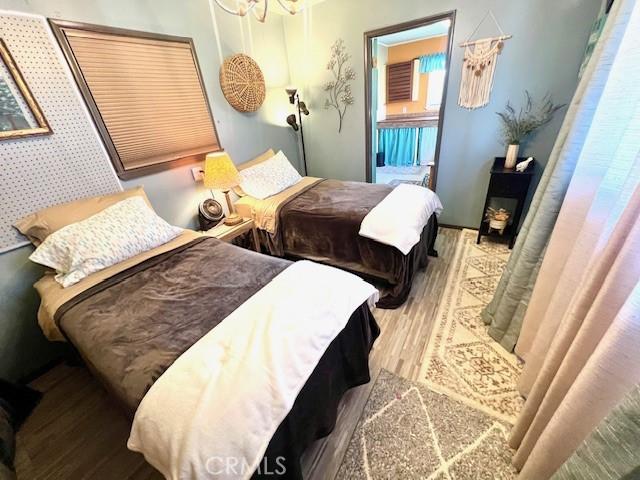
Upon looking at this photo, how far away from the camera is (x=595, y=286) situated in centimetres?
75

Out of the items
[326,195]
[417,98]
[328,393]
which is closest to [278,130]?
[326,195]

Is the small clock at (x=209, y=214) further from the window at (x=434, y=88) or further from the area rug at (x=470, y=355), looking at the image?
the window at (x=434, y=88)

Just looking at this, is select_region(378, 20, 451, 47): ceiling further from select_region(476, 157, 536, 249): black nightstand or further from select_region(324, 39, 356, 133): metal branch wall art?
select_region(476, 157, 536, 249): black nightstand

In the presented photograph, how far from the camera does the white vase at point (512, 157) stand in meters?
2.33

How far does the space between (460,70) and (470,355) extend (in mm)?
2533

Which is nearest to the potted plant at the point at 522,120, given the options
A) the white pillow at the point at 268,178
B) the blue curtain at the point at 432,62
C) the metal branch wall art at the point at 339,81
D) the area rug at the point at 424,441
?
the metal branch wall art at the point at 339,81

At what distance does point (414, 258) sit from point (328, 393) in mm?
1237

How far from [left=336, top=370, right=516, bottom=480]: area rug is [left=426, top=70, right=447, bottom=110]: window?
5.76m

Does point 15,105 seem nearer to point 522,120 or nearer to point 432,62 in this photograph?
point 522,120

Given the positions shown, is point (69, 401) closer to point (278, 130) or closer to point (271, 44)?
point (278, 130)

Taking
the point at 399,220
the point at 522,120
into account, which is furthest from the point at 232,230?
the point at 522,120

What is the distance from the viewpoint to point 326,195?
96.6 inches

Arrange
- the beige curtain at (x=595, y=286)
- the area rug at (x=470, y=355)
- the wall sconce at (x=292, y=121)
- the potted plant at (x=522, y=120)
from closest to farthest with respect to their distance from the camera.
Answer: the beige curtain at (x=595, y=286) → the area rug at (x=470, y=355) → the potted plant at (x=522, y=120) → the wall sconce at (x=292, y=121)

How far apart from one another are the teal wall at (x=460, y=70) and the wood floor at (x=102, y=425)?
1.66m
